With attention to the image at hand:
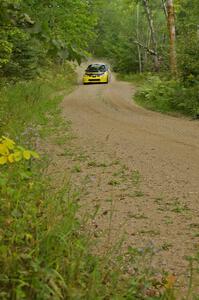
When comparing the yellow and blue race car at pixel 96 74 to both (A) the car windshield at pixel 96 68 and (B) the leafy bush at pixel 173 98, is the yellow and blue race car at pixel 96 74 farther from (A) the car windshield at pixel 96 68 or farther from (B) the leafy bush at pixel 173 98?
(B) the leafy bush at pixel 173 98

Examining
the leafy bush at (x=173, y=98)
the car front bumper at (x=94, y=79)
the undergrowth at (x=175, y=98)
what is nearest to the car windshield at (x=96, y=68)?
the car front bumper at (x=94, y=79)

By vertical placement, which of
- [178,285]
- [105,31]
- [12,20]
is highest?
[105,31]

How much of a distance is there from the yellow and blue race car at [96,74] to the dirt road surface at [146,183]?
23.0 metres

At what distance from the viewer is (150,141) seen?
417 inches

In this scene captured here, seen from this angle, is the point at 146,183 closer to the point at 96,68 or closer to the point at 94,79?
the point at 94,79

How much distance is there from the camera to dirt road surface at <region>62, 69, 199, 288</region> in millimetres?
4824

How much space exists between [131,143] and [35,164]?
4700 millimetres

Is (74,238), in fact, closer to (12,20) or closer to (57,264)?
(57,264)

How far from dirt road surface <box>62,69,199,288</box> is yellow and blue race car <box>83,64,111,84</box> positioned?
75.6 ft

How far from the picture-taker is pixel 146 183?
7.04 meters

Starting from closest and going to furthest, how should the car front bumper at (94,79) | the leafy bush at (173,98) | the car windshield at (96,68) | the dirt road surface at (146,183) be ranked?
1. the dirt road surface at (146,183)
2. the leafy bush at (173,98)
3. the car front bumper at (94,79)
4. the car windshield at (96,68)

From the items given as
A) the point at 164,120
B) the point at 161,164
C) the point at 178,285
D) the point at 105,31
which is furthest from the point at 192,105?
the point at 105,31

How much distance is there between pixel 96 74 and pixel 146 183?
30765 mm

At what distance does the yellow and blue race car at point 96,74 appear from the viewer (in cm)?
3666
